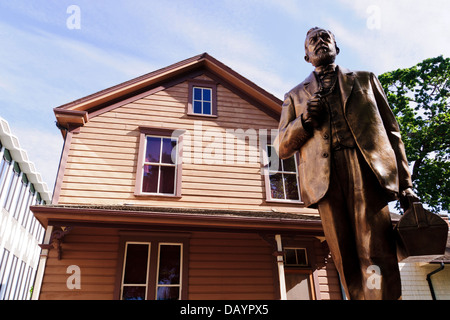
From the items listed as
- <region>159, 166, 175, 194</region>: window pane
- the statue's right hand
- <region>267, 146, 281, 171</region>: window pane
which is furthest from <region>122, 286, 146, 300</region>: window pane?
the statue's right hand

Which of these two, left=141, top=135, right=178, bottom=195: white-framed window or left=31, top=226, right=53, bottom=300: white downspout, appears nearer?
left=31, top=226, right=53, bottom=300: white downspout

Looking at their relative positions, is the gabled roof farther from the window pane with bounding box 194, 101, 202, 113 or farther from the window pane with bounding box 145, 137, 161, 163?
the window pane with bounding box 145, 137, 161, 163

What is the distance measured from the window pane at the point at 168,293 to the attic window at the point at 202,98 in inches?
202

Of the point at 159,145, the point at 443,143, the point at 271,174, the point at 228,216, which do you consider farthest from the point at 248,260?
the point at 443,143

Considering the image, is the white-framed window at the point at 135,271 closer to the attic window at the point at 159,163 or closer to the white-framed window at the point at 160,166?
the attic window at the point at 159,163

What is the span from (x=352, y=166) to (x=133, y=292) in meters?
6.70

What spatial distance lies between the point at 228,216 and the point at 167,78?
553 centimetres

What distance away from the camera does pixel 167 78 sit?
35.5 ft

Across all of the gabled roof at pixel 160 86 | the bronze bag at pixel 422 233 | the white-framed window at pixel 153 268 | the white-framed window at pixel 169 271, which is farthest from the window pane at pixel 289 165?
the bronze bag at pixel 422 233

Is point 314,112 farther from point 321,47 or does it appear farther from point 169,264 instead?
point 169,264

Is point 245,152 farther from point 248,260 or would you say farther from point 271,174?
point 248,260

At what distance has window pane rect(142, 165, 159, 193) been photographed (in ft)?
29.5
